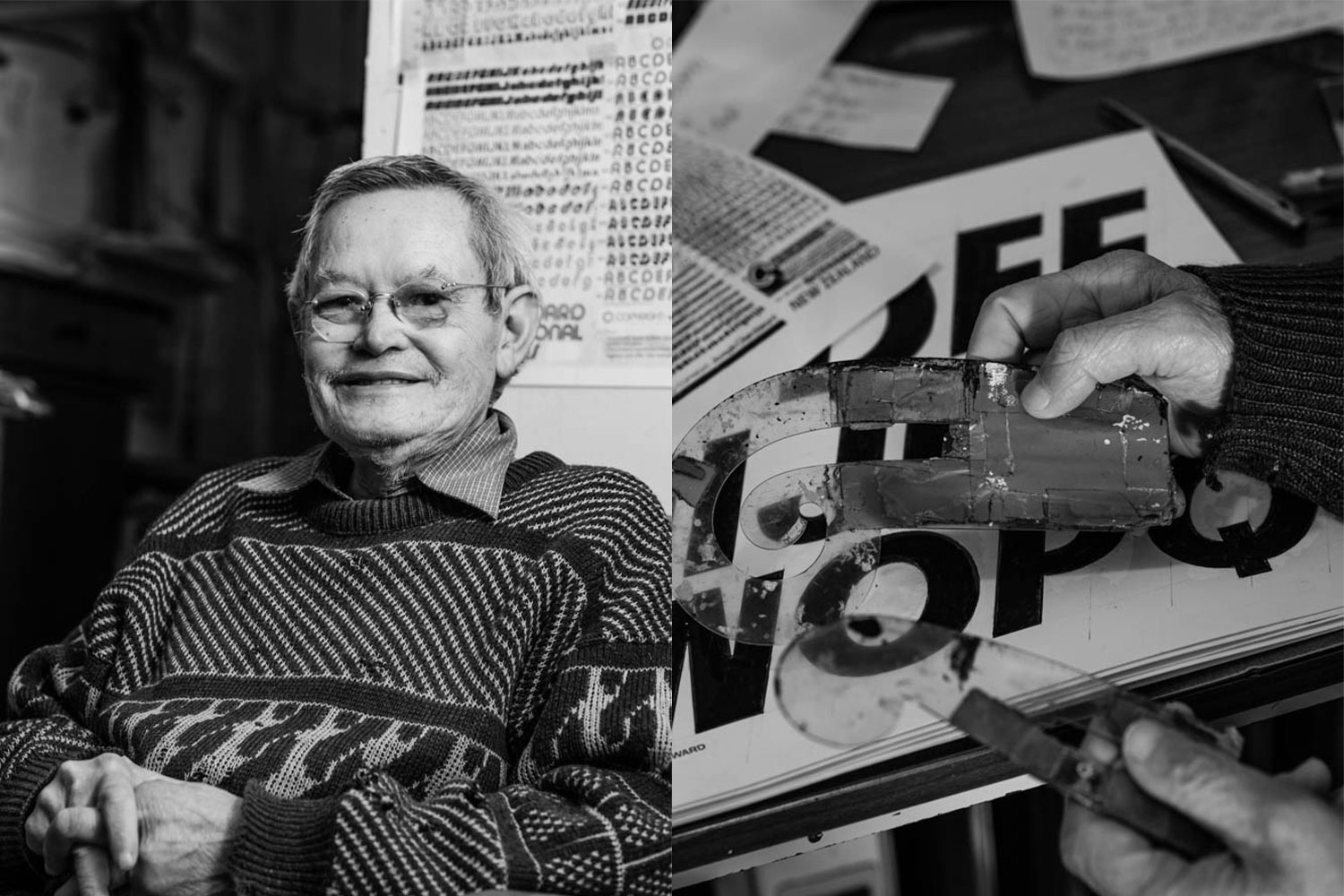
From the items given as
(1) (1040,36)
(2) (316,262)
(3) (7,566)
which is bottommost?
(3) (7,566)

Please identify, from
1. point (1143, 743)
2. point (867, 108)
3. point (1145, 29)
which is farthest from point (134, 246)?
point (1143, 743)

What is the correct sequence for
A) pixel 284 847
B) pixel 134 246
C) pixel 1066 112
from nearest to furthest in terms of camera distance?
pixel 284 847
pixel 1066 112
pixel 134 246

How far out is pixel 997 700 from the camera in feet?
1.76

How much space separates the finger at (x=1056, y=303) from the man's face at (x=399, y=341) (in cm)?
30

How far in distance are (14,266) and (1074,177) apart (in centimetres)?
131

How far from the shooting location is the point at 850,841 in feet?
2.24

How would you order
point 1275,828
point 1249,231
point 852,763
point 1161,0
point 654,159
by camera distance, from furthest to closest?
point 1161,0 → point 1249,231 → point 654,159 → point 852,763 → point 1275,828

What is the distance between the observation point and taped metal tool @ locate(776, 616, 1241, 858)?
0.51 meters

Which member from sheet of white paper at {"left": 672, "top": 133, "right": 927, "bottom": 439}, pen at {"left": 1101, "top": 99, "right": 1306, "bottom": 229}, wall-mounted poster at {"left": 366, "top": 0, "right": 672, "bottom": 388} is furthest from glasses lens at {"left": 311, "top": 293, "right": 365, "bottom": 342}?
pen at {"left": 1101, "top": 99, "right": 1306, "bottom": 229}

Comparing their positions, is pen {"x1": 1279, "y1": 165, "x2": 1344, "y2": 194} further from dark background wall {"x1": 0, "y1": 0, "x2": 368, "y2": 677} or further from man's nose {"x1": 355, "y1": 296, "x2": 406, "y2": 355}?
dark background wall {"x1": 0, "y1": 0, "x2": 368, "y2": 677}

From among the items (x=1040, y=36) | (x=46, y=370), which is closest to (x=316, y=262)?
(x=1040, y=36)

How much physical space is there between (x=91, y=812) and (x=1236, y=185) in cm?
86

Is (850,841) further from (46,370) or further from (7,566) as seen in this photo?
(46,370)

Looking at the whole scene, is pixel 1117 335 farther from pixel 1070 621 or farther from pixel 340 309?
pixel 340 309
